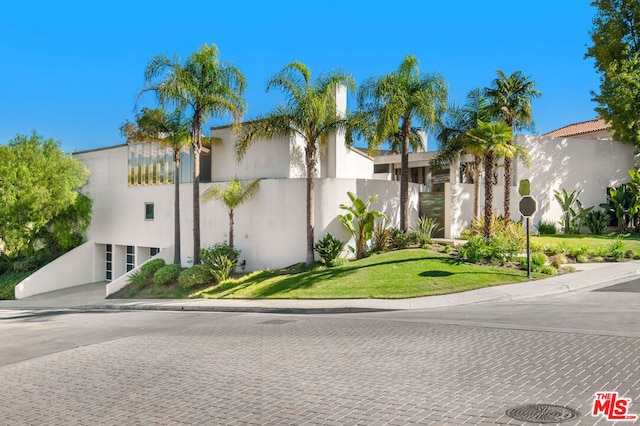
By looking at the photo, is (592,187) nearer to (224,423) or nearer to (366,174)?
(366,174)

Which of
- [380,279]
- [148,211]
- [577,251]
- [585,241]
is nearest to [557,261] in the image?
[577,251]

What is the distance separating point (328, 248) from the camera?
2273 cm

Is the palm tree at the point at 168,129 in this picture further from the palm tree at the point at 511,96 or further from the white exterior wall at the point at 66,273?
the palm tree at the point at 511,96

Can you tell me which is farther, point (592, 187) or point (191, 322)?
point (592, 187)

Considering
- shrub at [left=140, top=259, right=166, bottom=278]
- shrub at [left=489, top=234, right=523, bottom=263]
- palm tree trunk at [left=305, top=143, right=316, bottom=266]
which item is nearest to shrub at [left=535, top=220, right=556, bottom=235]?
shrub at [left=489, top=234, right=523, bottom=263]

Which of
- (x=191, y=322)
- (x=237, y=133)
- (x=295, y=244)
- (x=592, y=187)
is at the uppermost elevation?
(x=237, y=133)

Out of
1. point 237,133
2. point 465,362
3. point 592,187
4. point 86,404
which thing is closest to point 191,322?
point 86,404

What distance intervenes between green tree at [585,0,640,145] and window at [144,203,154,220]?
27303 millimetres

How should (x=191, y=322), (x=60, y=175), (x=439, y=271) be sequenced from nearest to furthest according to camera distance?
(x=191, y=322), (x=439, y=271), (x=60, y=175)

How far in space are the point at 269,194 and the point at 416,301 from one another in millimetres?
10831

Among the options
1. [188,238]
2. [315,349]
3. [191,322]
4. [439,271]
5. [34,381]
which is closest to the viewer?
[34,381]

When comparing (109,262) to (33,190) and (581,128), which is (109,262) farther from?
(581,128)

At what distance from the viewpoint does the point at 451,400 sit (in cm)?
645

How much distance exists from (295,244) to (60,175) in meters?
16.6
